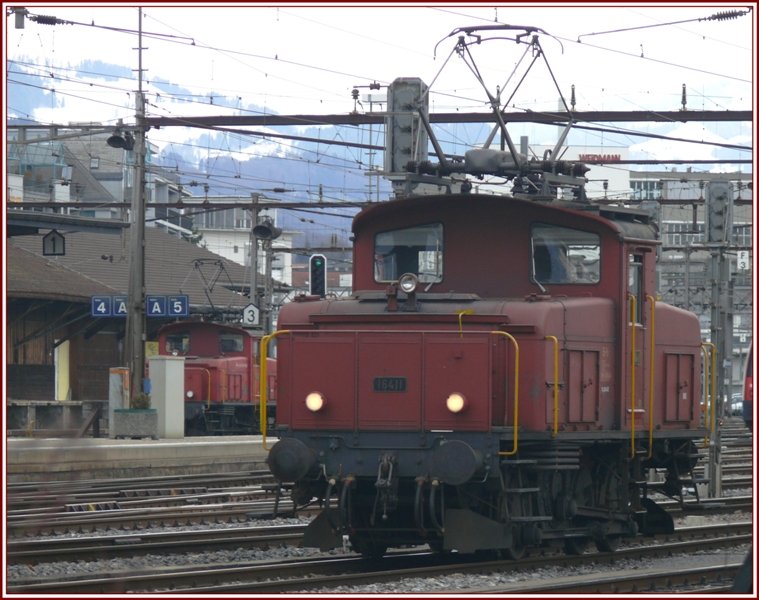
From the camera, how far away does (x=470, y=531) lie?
1195 centimetres

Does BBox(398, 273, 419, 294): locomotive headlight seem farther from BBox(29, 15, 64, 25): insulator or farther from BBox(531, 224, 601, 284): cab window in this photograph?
BBox(29, 15, 64, 25): insulator

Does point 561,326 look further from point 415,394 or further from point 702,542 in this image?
point 702,542

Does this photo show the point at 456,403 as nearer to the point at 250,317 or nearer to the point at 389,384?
the point at 389,384

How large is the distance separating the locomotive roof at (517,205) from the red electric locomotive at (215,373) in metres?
21.2

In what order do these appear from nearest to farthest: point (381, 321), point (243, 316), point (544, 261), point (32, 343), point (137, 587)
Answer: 1. point (137, 587)
2. point (381, 321)
3. point (544, 261)
4. point (243, 316)
5. point (32, 343)

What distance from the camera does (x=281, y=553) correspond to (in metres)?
14.3

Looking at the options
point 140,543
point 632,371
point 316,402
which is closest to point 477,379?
point 316,402

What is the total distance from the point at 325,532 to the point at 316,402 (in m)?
1.31

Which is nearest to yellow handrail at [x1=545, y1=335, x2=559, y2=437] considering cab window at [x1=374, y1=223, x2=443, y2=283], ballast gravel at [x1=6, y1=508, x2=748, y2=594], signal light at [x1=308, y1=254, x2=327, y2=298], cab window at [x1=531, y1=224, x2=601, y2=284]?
cab window at [x1=531, y1=224, x2=601, y2=284]

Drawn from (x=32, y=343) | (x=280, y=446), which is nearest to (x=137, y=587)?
(x=280, y=446)

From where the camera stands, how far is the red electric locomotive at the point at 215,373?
3475 cm

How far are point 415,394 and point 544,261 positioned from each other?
2.32 m

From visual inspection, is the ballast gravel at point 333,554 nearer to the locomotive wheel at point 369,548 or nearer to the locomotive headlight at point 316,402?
the locomotive wheel at point 369,548

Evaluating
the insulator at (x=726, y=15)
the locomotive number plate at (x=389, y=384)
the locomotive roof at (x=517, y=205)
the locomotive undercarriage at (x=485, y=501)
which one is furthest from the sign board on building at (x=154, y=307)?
the locomotive number plate at (x=389, y=384)
